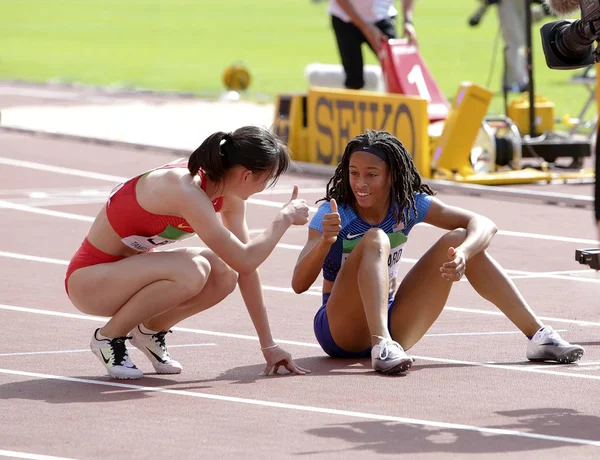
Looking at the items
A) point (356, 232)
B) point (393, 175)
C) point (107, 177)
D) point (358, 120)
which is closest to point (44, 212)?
point (107, 177)

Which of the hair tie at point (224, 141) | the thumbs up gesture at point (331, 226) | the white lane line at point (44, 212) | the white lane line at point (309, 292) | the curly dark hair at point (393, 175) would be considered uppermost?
the hair tie at point (224, 141)

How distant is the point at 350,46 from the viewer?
625 inches

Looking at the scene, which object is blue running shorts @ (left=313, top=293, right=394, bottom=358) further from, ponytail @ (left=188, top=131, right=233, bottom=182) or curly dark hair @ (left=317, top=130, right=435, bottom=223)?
ponytail @ (left=188, top=131, right=233, bottom=182)

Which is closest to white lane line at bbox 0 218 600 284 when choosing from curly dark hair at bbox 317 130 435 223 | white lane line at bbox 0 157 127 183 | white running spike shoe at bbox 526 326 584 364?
white lane line at bbox 0 157 127 183

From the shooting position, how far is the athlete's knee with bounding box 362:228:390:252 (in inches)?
263

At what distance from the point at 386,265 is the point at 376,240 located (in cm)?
13

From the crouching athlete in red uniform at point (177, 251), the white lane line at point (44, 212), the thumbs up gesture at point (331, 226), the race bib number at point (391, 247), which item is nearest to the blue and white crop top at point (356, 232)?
the race bib number at point (391, 247)

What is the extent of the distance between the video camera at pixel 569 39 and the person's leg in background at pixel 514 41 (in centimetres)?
1339

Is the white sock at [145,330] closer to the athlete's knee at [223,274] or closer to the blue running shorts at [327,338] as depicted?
the athlete's knee at [223,274]

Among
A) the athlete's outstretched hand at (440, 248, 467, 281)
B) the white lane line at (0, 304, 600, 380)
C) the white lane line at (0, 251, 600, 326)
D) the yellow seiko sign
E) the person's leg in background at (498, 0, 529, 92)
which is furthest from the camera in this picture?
the person's leg in background at (498, 0, 529, 92)

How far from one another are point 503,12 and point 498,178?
7.64 m

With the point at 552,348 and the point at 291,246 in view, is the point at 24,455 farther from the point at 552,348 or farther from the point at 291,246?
the point at 291,246

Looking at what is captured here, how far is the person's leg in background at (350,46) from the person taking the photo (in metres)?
15.8

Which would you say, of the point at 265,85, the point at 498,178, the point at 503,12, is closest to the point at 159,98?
the point at 265,85
